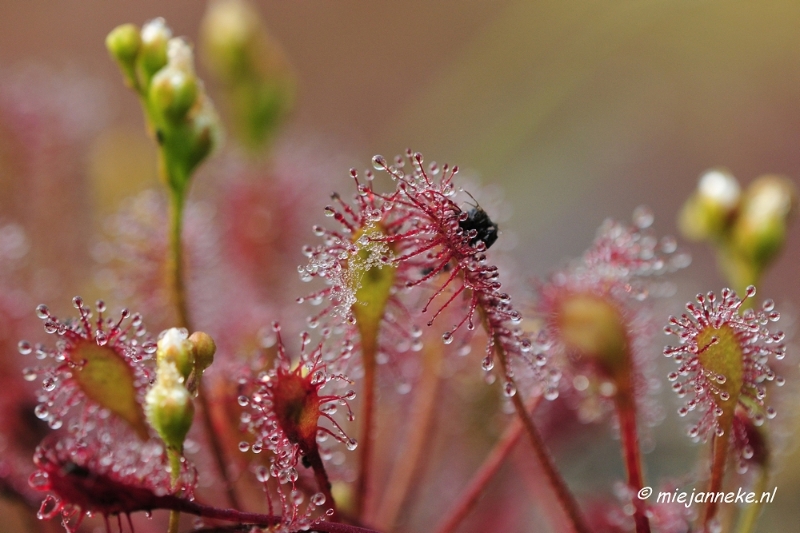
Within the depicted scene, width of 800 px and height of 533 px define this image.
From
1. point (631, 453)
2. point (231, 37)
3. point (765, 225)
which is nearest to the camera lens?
point (631, 453)

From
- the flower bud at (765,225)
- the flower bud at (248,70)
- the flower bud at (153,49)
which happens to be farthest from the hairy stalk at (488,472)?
the flower bud at (248,70)

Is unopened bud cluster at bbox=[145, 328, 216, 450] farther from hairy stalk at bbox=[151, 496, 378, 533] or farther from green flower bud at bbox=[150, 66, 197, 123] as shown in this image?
green flower bud at bbox=[150, 66, 197, 123]

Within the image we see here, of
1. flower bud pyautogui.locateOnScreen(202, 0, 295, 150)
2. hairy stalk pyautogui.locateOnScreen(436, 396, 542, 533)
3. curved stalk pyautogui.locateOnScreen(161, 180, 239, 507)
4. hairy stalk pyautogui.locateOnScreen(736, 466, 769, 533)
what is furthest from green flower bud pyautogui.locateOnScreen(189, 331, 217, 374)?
flower bud pyautogui.locateOnScreen(202, 0, 295, 150)

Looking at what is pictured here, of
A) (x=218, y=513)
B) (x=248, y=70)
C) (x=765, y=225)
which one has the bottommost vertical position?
(x=218, y=513)

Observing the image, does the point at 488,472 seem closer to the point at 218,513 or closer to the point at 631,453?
the point at 631,453

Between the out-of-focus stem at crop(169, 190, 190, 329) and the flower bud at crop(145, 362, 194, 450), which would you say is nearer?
the flower bud at crop(145, 362, 194, 450)

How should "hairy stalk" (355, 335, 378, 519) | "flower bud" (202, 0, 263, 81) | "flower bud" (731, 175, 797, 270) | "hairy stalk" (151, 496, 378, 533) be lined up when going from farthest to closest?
"flower bud" (202, 0, 263, 81)
"flower bud" (731, 175, 797, 270)
"hairy stalk" (355, 335, 378, 519)
"hairy stalk" (151, 496, 378, 533)

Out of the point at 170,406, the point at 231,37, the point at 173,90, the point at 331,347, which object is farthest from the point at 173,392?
the point at 231,37
